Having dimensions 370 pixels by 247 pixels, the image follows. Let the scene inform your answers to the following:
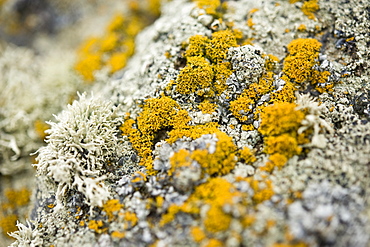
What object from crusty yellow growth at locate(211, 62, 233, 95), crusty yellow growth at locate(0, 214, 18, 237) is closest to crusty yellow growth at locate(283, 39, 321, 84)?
crusty yellow growth at locate(211, 62, 233, 95)

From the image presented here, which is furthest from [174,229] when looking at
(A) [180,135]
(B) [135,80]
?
(B) [135,80]

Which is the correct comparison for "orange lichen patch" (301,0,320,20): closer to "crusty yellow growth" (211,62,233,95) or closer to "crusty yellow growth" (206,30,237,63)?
"crusty yellow growth" (206,30,237,63)

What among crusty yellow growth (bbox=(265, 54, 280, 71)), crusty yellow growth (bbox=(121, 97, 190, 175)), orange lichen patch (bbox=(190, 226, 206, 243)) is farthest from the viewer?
crusty yellow growth (bbox=(265, 54, 280, 71))

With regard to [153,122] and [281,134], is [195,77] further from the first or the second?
[281,134]

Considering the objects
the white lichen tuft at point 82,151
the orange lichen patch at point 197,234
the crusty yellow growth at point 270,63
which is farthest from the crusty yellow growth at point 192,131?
the crusty yellow growth at point 270,63

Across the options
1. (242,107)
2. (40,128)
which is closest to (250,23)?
(242,107)

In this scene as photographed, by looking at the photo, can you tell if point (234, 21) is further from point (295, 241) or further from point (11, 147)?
point (11, 147)

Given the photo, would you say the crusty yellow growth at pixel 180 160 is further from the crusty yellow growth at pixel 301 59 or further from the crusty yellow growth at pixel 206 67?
the crusty yellow growth at pixel 301 59
